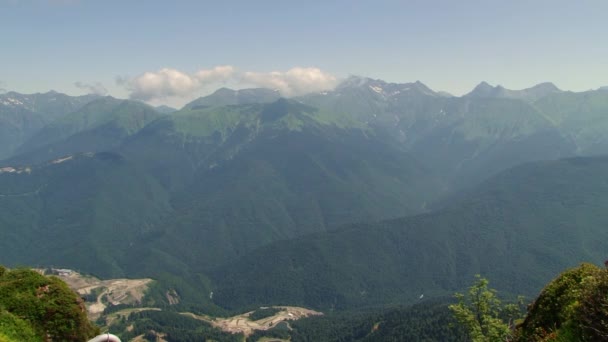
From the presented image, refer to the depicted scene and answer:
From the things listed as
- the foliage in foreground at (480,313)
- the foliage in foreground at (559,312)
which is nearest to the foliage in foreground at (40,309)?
the foliage in foreground at (559,312)

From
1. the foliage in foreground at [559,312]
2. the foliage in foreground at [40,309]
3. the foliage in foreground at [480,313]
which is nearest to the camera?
the foliage in foreground at [559,312]

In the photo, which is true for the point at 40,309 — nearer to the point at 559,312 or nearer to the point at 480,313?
the point at 559,312

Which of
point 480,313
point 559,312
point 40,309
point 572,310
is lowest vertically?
point 480,313

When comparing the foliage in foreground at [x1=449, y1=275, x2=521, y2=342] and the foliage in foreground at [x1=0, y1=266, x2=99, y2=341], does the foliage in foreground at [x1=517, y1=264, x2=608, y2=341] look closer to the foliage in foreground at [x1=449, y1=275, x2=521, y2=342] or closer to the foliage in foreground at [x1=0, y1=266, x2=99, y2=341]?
the foliage in foreground at [x1=449, y1=275, x2=521, y2=342]

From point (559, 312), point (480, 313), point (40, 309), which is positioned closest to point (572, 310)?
point (559, 312)

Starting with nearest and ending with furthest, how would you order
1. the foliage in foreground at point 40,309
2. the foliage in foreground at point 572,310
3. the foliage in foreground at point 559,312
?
1. the foliage in foreground at point 572,310
2. the foliage in foreground at point 559,312
3. the foliage in foreground at point 40,309

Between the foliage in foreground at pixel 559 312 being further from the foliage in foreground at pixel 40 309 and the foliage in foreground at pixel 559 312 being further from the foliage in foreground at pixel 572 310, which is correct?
the foliage in foreground at pixel 40 309

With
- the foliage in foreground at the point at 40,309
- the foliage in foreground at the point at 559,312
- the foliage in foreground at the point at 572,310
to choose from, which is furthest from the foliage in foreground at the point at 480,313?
the foliage in foreground at the point at 40,309

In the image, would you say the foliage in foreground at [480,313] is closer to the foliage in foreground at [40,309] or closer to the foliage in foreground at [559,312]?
the foliage in foreground at [559,312]

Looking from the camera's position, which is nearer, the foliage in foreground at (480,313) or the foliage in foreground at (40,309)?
the foliage in foreground at (40,309)

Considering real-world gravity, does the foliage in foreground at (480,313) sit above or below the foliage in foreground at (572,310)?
below
